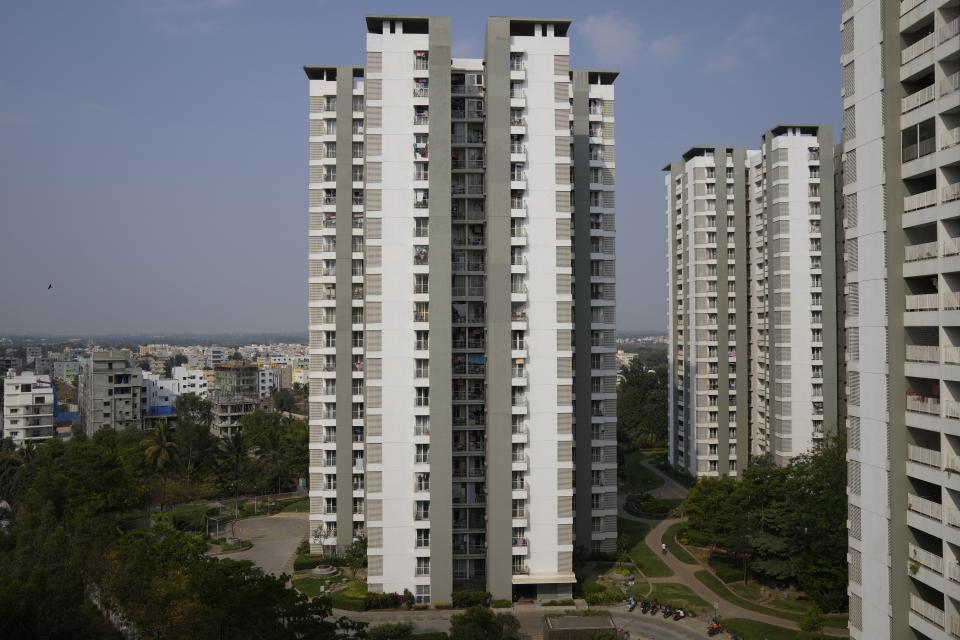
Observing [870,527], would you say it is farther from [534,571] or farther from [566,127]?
[566,127]

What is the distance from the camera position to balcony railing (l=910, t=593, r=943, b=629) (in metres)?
18.1

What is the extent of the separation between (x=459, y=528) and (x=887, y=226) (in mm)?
24947

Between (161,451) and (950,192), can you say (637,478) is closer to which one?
(161,451)

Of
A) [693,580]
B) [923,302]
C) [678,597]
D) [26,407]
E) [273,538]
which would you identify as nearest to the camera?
[923,302]

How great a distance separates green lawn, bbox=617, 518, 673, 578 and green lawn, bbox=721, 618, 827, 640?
7.06 metres

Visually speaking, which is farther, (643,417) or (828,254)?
(643,417)

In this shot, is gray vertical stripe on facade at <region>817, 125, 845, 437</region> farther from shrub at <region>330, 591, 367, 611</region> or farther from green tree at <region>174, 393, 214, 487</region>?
green tree at <region>174, 393, 214, 487</region>

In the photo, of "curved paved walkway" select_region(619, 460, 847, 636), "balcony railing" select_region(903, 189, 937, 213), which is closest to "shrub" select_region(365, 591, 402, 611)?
"curved paved walkway" select_region(619, 460, 847, 636)

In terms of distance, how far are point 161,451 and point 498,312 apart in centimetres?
3876

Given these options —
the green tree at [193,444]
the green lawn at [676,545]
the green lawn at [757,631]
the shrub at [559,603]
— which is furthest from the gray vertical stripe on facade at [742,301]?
the green tree at [193,444]

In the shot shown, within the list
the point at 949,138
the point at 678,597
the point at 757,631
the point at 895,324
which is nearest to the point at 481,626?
the point at 757,631

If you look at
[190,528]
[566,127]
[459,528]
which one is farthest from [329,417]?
[566,127]

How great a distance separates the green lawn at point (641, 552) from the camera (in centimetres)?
4084

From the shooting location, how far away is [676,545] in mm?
45938
